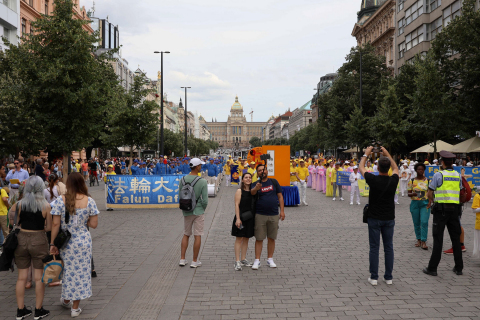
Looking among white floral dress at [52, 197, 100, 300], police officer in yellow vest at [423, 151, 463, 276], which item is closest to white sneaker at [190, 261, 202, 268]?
white floral dress at [52, 197, 100, 300]

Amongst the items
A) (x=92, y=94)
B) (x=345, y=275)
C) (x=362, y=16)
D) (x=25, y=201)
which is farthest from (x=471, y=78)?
(x=362, y=16)

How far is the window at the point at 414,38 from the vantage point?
4234cm

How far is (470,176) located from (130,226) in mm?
13376

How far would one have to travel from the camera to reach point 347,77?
155 feet

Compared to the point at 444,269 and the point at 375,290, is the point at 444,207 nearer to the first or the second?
the point at 444,269

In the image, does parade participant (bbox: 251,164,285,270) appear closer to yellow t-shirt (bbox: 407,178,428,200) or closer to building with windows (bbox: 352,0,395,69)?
yellow t-shirt (bbox: 407,178,428,200)

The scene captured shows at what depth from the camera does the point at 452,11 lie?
3597cm

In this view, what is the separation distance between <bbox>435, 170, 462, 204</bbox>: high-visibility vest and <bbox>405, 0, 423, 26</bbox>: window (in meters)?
39.5

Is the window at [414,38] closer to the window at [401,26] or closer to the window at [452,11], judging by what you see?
the window at [401,26]

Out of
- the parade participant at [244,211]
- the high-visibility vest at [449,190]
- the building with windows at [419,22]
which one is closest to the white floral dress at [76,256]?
the parade participant at [244,211]

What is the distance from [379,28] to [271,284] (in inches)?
2269

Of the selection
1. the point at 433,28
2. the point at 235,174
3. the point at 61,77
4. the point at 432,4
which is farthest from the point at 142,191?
the point at 432,4

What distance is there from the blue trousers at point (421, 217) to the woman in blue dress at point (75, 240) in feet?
20.3

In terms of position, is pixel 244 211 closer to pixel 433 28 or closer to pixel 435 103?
pixel 435 103
